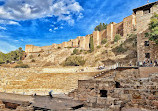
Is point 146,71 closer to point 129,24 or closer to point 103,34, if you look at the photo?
point 129,24

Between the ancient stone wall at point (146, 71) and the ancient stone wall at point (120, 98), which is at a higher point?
the ancient stone wall at point (146, 71)

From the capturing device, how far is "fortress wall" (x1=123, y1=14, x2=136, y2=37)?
47362mm

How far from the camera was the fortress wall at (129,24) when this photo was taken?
155ft

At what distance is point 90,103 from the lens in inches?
279

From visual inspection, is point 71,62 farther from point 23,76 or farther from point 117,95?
point 117,95

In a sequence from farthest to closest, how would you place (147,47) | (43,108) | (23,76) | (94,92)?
(23,76) < (147,47) < (94,92) < (43,108)

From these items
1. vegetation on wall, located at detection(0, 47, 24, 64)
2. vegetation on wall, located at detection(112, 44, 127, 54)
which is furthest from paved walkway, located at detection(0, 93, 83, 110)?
vegetation on wall, located at detection(0, 47, 24, 64)

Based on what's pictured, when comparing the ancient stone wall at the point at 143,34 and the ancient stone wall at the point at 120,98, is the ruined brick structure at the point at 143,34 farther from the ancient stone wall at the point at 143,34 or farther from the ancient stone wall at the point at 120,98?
the ancient stone wall at the point at 120,98

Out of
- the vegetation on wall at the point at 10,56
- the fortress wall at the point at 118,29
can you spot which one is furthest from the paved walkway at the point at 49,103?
the vegetation on wall at the point at 10,56

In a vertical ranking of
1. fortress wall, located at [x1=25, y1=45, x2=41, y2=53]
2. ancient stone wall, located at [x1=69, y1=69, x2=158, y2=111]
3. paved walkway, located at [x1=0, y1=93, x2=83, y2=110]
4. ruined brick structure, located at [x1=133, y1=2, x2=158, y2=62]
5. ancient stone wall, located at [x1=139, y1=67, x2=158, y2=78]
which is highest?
fortress wall, located at [x1=25, y1=45, x2=41, y2=53]

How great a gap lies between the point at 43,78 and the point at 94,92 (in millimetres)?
18370

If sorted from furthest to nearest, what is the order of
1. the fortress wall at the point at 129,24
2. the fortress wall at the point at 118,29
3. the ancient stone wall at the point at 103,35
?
the ancient stone wall at the point at 103,35
the fortress wall at the point at 118,29
the fortress wall at the point at 129,24

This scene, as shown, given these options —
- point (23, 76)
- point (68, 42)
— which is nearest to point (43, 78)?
point (23, 76)

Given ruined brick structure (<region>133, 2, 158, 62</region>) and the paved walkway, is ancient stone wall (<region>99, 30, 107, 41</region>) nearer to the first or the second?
ruined brick structure (<region>133, 2, 158, 62</region>)
